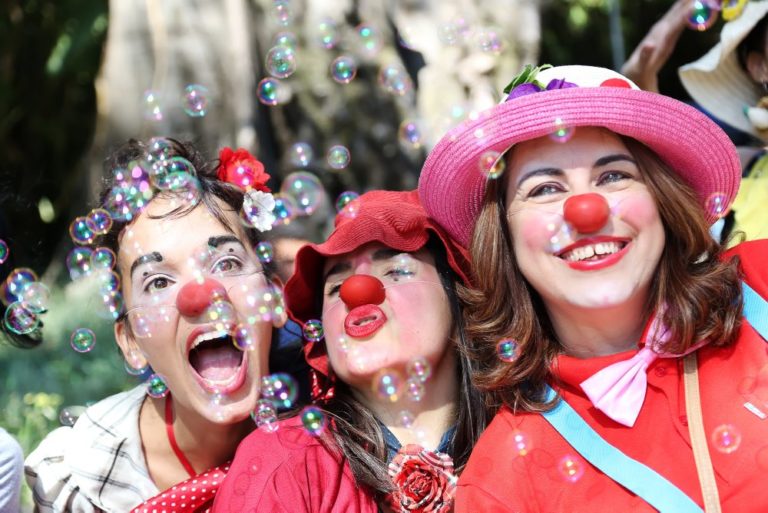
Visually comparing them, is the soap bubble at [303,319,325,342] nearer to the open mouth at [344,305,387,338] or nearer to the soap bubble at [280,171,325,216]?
the open mouth at [344,305,387,338]

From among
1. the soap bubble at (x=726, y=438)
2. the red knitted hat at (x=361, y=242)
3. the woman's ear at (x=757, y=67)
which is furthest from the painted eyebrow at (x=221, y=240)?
the woman's ear at (x=757, y=67)

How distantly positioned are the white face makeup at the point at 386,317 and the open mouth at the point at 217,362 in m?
0.29

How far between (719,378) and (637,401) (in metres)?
0.17

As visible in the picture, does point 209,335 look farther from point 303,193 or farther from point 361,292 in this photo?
point 303,193

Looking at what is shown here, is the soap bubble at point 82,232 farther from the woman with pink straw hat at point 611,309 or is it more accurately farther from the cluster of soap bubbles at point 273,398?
the woman with pink straw hat at point 611,309

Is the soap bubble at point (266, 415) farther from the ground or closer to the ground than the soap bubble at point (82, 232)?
closer to the ground

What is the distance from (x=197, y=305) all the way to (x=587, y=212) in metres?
1.01

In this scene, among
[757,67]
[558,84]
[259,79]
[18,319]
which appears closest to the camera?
[558,84]

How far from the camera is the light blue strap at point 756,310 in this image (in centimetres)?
204

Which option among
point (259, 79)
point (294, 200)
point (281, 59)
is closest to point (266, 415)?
point (294, 200)

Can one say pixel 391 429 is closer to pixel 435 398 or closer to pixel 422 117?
pixel 435 398

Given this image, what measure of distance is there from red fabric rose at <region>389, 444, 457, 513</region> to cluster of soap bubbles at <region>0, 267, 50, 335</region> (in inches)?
48.1

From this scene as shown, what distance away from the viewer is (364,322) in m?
2.35

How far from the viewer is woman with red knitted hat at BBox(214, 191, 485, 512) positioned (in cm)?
225
